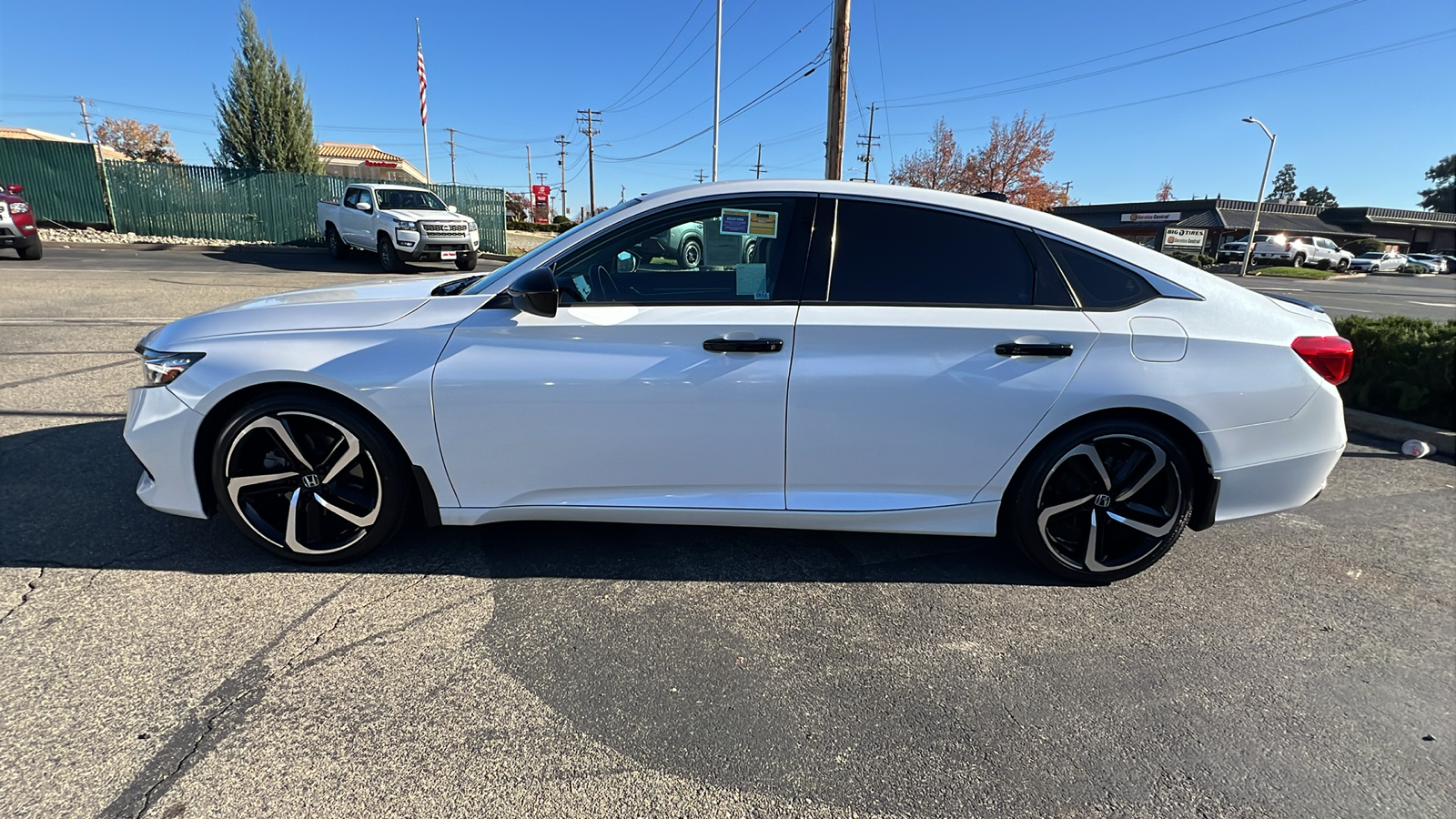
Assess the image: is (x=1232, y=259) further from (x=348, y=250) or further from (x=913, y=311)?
(x=913, y=311)

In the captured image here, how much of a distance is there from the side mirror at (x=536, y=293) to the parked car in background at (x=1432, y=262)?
66410 millimetres

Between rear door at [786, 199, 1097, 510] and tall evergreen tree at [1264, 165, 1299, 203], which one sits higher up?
tall evergreen tree at [1264, 165, 1299, 203]

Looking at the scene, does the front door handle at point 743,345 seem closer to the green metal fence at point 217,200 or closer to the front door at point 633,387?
the front door at point 633,387

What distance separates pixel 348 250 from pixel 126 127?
81.0m

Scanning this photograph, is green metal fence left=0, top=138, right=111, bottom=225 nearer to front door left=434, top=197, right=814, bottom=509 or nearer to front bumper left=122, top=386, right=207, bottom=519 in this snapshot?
front bumper left=122, top=386, right=207, bottom=519

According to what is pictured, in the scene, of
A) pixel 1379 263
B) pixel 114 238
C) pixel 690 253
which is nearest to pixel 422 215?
pixel 114 238

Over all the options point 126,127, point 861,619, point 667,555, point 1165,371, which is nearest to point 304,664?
point 667,555

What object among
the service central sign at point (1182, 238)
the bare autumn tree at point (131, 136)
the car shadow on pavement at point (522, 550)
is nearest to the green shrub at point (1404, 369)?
the car shadow on pavement at point (522, 550)

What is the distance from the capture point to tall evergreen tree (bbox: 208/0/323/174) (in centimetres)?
2545

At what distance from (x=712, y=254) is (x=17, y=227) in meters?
18.2

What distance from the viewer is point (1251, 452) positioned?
2930mm

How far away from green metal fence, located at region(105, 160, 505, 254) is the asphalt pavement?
23.9 metres

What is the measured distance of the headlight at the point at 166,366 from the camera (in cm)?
288

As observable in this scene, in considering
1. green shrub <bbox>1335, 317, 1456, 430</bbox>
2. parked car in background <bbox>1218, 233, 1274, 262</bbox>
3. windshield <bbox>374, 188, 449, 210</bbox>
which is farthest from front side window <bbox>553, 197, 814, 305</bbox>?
parked car in background <bbox>1218, 233, 1274, 262</bbox>
